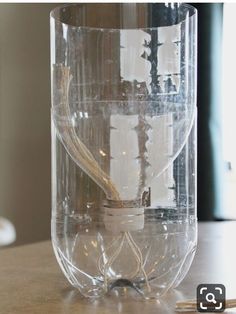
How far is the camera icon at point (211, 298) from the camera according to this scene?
645 mm

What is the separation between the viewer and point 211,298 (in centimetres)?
67

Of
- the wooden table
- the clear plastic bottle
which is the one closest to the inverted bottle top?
the clear plastic bottle

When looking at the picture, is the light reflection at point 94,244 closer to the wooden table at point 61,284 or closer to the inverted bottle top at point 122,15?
the wooden table at point 61,284

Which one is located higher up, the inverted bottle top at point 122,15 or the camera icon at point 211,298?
the inverted bottle top at point 122,15

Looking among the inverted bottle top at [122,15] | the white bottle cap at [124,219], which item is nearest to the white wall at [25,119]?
the inverted bottle top at [122,15]

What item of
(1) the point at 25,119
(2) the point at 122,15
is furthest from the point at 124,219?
(1) the point at 25,119

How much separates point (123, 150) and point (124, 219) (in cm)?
8

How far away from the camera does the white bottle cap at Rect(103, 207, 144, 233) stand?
0.68 meters

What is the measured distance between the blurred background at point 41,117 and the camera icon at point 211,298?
1.13 meters

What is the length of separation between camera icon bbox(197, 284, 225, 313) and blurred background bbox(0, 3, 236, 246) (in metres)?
1.13

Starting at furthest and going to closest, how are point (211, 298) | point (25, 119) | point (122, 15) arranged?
point (25, 119)
point (122, 15)
point (211, 298)

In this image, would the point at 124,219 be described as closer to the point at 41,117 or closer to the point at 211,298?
the point at 211,298

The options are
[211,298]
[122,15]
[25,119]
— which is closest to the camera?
[211,298]

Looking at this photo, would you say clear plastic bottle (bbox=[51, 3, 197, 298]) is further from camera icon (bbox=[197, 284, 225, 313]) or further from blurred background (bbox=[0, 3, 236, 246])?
blurred background (bbox=[0, 3, 236, 246])
